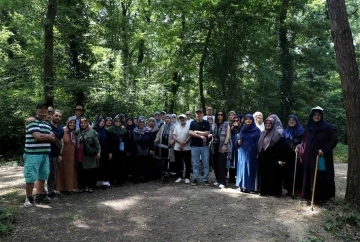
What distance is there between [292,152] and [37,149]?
212 inches

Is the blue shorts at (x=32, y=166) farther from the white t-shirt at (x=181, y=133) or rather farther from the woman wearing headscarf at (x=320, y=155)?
the woman wearing headscarf at (x=320, y=155)

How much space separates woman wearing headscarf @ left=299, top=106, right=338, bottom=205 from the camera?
21.0 ft

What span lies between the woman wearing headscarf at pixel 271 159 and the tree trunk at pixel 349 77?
58.1 inches

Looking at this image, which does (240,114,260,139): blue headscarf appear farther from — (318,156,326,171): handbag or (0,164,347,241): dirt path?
(318,156,326,171): handbag


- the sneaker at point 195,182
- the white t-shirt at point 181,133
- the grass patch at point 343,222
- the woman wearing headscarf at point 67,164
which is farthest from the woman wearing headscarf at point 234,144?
the woman wearing headscarf at point 67,164

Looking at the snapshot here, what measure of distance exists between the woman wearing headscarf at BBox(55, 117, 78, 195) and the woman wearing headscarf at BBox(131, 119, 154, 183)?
177cm

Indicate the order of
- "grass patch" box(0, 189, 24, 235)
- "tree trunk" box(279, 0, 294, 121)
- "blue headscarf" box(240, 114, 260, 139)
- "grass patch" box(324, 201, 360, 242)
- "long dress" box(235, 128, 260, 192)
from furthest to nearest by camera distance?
1. "tree trunk" box(279, 0, 294, 121)
2. "blue headscarf" box(240, 114, 260, 139)
3. "long dress" box(235, 128, 260, 192)
4. "grass patch" box(324, 201, 360, 242)
5. "grass patch" box(0, 189, 24, 235)

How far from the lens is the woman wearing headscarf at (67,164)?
724 centimetres

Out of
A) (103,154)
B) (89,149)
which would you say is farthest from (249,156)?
(89,149)

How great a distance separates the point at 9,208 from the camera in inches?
230

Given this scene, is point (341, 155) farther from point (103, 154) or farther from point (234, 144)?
point (103, 154)

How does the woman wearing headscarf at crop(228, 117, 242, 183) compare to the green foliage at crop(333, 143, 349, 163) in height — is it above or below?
above

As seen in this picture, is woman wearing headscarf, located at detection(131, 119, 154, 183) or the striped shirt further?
woman wearing headscarf, located at detection(131, 119, 154, 183)

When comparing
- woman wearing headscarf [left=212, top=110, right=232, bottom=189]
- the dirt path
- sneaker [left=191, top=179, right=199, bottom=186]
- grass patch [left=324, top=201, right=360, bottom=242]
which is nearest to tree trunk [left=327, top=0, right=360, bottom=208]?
grass patch [left=324, top=201, right=360, bottom=242]
